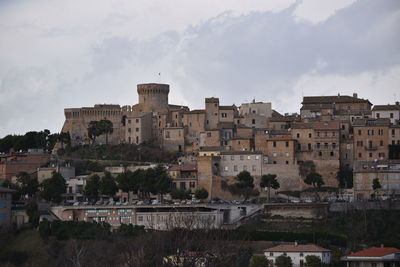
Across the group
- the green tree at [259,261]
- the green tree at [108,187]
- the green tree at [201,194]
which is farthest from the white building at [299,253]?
the green tree at [108,187]

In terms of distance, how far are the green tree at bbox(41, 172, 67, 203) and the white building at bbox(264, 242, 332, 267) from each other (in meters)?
24.5

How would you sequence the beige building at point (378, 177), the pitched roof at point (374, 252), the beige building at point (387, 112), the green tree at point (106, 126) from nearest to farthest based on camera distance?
1. the pitched roof at point (374, 252)
2. the beige building at point (378, 177)
3. the beige building at point (387, 112)
4. the green tree at point (106, 126)

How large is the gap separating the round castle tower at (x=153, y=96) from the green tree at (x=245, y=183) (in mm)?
22414

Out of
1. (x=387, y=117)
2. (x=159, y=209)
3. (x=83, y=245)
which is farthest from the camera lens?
(x=387, y=117)

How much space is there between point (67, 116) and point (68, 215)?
24.7 metres

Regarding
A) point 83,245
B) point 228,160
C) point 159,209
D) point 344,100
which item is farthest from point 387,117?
point 83,245

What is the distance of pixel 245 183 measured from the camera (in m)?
95.1

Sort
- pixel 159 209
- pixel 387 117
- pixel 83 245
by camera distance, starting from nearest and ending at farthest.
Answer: pixel 83 245 < pixel 159 209 < pixel 387 117

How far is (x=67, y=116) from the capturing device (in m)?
118

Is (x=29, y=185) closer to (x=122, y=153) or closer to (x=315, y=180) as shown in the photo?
(x=122, y=153)

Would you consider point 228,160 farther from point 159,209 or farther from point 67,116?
point 67,116

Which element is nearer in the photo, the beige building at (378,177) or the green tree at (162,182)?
the beige building at (378,177)

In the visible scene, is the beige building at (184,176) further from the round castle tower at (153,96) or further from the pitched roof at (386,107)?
the round castle tower at (153,96)

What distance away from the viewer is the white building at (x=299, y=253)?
7781 cm
